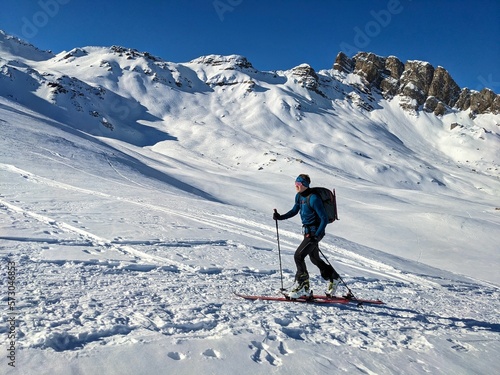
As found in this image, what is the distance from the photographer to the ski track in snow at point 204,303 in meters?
4.10

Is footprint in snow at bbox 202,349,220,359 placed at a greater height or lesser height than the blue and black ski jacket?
lesser

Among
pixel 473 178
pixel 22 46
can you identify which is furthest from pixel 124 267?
pixel 22 46

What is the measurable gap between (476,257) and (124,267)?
643 inches

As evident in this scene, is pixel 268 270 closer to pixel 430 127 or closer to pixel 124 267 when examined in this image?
pixel 124 267

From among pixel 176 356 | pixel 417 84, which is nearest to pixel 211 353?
pixel 176 356

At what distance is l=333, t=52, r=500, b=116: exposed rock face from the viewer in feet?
521

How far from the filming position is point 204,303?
17.4 feet

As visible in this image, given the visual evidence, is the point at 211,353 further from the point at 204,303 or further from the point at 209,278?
the point at 209,278

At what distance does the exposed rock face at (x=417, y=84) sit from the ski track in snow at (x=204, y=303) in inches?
6495

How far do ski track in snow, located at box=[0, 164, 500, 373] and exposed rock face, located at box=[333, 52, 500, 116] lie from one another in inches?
6495

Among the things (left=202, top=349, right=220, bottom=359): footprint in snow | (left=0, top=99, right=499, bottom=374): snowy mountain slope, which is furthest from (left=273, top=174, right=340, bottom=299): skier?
(left=202, top=349, right=220, bottom=359): footprint in snow

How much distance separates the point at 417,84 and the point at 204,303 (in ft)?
607

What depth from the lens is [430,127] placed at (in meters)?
144

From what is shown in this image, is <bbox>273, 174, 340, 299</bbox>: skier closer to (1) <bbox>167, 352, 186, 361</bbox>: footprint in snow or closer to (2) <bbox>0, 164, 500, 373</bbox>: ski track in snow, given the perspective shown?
(2) <bbox>0, 164, 500, 373</bbox>: ski track in snow
